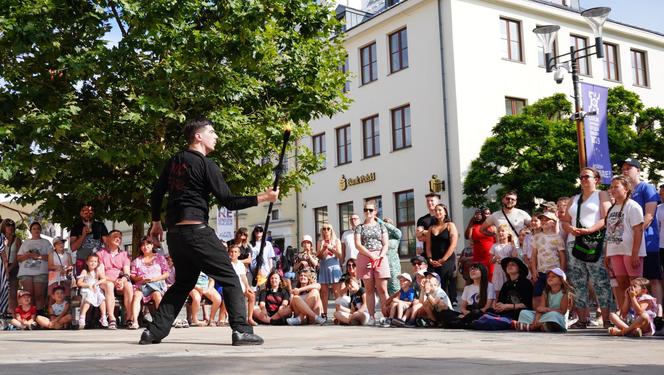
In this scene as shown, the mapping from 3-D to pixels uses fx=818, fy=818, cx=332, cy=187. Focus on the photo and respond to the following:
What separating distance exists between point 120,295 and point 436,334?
17.7ft

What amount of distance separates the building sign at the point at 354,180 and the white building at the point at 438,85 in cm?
5

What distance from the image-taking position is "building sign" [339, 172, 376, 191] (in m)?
31.5

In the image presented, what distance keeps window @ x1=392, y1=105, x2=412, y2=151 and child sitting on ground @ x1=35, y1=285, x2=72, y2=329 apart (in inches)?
739

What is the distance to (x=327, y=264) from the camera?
14062 mm

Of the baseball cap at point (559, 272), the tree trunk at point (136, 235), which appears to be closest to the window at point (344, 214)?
the tree trunk at point (136, 235)

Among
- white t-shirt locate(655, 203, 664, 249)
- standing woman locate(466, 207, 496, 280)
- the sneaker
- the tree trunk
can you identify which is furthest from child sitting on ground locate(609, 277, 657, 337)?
the tree trunk

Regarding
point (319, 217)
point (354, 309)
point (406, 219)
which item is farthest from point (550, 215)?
point (319, 217)

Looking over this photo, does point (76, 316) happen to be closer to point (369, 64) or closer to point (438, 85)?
point (438, 85)

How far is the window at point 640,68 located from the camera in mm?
33281

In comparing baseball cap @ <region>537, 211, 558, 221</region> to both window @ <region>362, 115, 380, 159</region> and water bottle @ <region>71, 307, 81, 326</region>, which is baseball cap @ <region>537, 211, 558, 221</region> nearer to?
water bottle @ <region>71, 307, 81, 326</region>

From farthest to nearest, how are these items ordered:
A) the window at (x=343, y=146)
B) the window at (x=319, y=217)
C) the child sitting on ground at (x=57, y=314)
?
1. the window at (x=319, y=217)
2. the window at (x=343, y=146)
3. the child sitting on ground at (x=57, y=314)

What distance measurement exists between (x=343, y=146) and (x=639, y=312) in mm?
25246

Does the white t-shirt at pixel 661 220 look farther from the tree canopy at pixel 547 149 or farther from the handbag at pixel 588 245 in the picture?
the tree canopy at pixel 547 149

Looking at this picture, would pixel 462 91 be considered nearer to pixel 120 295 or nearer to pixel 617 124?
pixel 617 124
